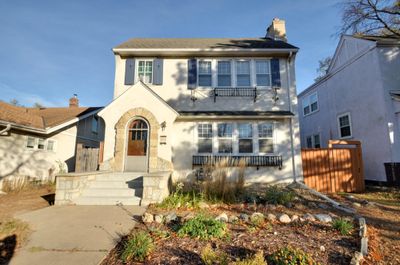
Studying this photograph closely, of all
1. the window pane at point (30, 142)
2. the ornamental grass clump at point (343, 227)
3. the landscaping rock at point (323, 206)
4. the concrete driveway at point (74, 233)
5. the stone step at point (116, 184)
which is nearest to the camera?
the concrete driveway at point (74, 233)

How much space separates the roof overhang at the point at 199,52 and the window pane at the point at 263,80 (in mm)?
1110

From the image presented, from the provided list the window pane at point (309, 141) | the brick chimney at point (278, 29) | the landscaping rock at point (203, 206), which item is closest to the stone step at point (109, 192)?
the landscaping rock at point (203, 206)

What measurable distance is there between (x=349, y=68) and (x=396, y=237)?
11.6m


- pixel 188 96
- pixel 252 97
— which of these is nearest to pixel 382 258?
pixel 252 97

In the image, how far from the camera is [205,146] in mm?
9719

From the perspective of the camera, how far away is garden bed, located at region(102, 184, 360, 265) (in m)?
2.97

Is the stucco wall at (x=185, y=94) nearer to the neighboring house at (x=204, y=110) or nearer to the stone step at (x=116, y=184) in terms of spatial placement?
the neighboring house at (x=204, y=110)

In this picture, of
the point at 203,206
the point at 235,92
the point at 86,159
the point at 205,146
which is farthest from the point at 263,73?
the point at 86,159

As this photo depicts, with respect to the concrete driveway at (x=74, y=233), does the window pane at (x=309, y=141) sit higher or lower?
higher

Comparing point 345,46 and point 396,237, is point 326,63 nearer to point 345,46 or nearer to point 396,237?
point 345,46

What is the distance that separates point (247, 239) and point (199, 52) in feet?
29.3

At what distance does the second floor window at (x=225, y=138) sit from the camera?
966 centimetres

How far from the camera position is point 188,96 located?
10.2 meters

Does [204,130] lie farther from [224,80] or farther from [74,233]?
[74,233]
